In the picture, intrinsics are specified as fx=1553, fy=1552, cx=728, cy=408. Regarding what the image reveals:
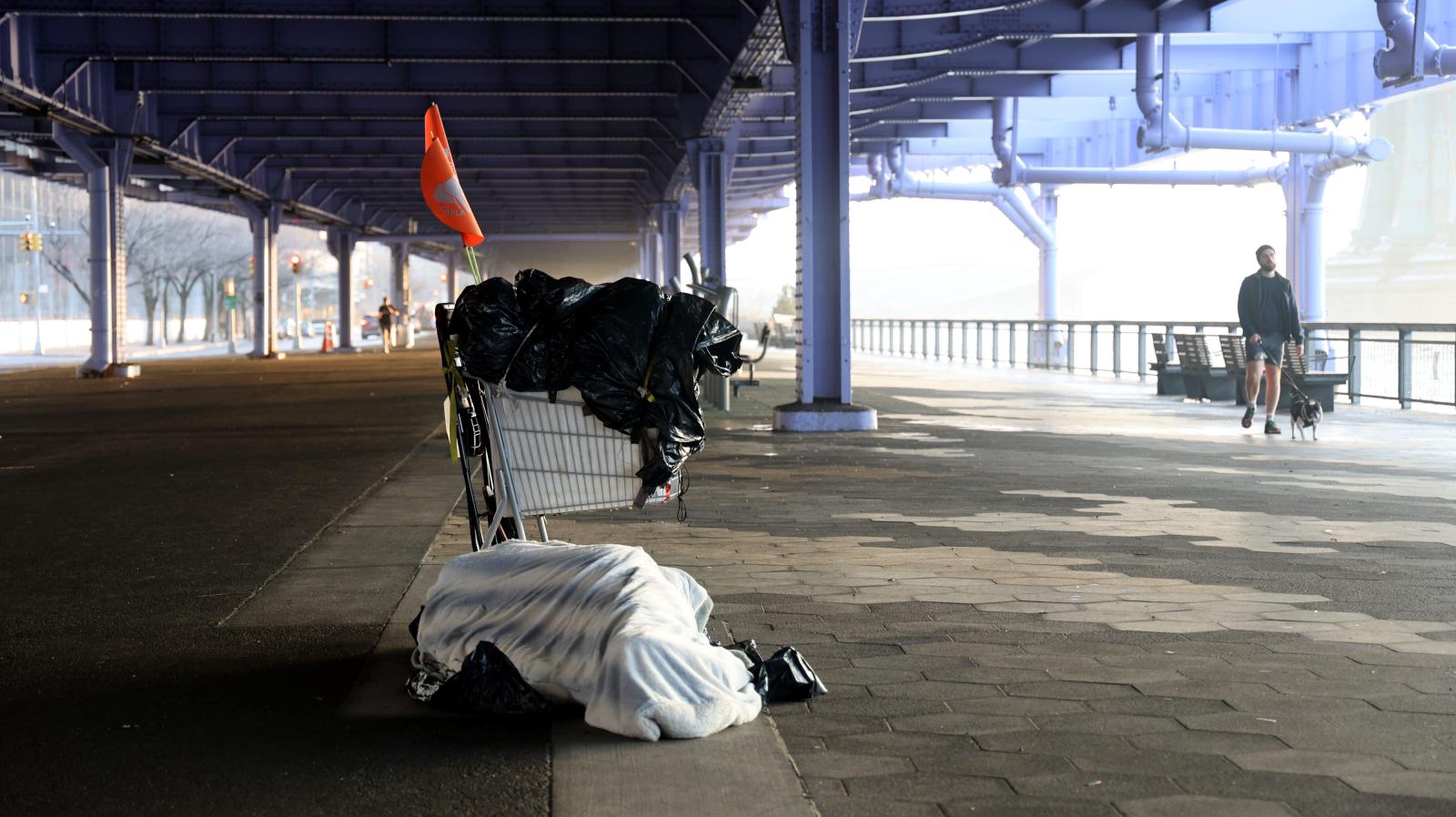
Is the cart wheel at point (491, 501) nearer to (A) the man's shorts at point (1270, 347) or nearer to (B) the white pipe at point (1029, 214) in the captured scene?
(A) the man's shorts at point (1270, 347)

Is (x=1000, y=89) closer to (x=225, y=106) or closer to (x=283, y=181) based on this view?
(x=225, y=106)

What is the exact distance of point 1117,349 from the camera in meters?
31.8

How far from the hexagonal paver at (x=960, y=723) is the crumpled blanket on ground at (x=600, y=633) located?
471mm

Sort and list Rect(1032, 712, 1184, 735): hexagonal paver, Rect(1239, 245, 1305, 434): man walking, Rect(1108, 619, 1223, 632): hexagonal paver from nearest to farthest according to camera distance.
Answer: Rect(1032, 712, 1184, 735): hexagonal paver → Rect(1108, 619, 1223, 632): hexagonal paver → Rect(1239, 245, 1305, 434): man walking

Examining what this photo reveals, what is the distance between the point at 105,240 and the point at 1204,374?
939 inches

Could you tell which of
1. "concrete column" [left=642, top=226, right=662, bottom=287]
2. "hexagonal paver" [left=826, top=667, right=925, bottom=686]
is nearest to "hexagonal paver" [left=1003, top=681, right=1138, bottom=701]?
"hexagonal paver" [left=826, top=667, right=925, bottom=686]

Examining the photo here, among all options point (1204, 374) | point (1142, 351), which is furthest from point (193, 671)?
point (1142, 351)

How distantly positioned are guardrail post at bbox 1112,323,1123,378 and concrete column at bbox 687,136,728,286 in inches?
322

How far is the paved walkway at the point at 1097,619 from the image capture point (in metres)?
4.08

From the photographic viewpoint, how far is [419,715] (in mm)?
4855

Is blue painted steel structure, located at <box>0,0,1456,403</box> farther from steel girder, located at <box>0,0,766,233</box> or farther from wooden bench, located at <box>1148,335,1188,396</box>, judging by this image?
wooden bench, located at <box>1148,335,1188,396</box>

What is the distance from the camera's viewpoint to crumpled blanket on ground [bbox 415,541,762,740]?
14.9 feet

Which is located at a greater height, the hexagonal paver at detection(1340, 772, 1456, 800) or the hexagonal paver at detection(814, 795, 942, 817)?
the hexagonal paver at detection(1340, 772, 1456, 800)

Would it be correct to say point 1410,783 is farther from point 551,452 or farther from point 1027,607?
point 551,452
